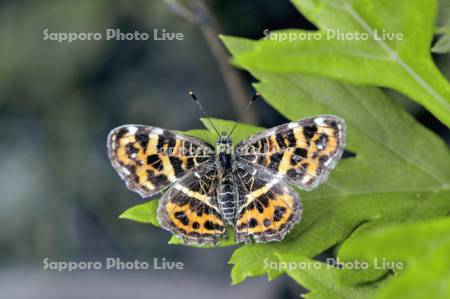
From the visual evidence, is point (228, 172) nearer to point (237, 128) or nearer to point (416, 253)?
point (237, 128)

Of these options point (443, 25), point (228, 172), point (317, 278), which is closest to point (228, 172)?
point (228, 172)

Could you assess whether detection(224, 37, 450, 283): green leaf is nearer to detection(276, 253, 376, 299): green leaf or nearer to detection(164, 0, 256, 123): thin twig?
detection(276, 253, 376, 299): green leaf

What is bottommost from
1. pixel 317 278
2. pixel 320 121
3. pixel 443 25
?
pixel 317 278

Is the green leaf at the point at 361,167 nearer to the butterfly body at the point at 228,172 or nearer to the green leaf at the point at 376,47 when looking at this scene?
the butterfly body at the point at 228,172

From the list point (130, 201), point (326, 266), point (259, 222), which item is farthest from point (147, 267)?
point (326, 266)

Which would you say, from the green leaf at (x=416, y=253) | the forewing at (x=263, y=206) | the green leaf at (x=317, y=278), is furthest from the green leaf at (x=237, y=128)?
the green leaf at (x=416, y=253)

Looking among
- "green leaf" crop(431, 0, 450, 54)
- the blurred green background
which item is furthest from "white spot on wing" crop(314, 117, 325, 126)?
the blurred green background

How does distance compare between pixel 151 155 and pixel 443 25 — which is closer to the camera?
pixel 443 25
